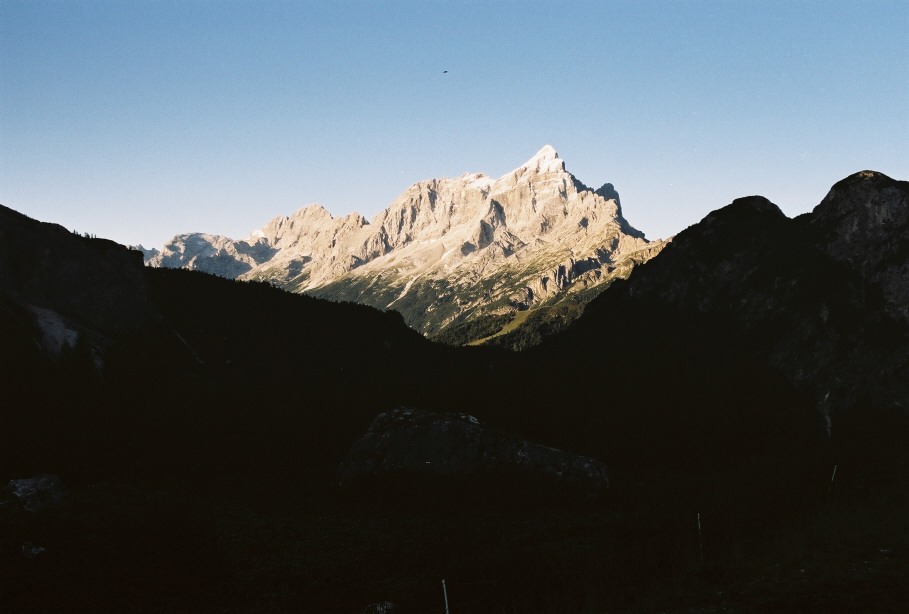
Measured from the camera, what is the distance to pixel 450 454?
52438mm

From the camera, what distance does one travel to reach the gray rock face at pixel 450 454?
50.8m

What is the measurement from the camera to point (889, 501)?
149 feet

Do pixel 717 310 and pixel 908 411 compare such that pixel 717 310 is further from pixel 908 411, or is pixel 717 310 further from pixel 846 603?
pixel 846 603

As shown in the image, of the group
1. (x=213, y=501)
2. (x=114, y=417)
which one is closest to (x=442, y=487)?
(x=213, y=501)

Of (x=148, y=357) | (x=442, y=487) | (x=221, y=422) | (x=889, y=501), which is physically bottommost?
(x=889, y=501)

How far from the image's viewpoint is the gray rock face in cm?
5084

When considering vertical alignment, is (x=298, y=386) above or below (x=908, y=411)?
above

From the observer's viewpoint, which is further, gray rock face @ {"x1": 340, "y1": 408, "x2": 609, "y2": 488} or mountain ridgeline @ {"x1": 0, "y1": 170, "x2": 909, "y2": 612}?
gray rock face @ {"x1": 340, "y1": 408, "x2": 609, "y2": 488}

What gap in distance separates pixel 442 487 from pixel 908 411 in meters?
60.0

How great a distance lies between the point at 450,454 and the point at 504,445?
5.05m

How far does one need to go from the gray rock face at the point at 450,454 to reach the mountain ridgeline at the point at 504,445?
215mm

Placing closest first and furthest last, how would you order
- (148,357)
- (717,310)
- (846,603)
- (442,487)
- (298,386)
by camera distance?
(846,603) < (442,487) < (148,357) < (298,386) < (717,310)

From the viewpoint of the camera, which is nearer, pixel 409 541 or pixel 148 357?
pixel 409 541

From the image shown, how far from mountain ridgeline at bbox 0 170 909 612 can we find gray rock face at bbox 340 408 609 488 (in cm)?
22
